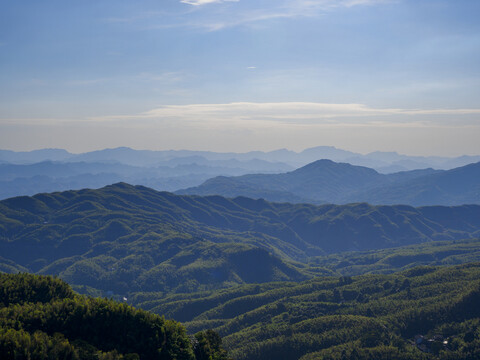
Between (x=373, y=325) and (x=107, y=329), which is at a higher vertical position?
(x=107, y=329)

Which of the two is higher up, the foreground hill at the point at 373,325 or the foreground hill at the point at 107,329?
the foreground hill at the point at 107,329

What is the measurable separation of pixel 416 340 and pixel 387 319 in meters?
16.4

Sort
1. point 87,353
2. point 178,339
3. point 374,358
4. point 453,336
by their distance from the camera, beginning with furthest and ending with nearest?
point 453,336 → point 374,358 → point 178,339 → point 87,353

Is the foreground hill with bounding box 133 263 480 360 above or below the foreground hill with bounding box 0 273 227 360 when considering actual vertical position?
below

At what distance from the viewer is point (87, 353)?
219 ft

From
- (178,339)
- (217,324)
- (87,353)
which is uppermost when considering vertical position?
(87,353)

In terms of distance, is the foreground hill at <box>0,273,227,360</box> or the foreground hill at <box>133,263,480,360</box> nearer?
the foreground hill at <box>0,273,227,360</box>

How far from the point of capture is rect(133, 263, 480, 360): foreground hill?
12875 centimetres

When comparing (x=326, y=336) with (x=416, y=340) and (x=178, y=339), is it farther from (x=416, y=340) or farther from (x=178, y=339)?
(x=178, y=339)

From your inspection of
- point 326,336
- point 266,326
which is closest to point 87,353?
point 326,336

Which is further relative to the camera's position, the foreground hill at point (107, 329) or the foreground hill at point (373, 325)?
the foreground hill at point (373, 325)

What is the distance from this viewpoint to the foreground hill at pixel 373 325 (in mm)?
128750

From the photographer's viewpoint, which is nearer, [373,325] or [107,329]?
[107,329]

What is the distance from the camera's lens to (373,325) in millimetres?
144500
